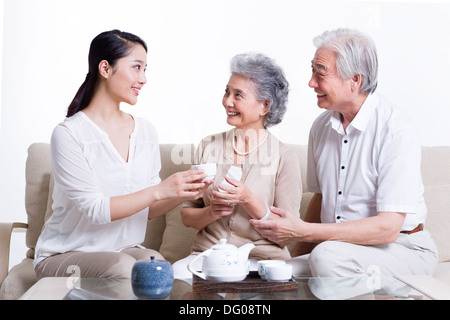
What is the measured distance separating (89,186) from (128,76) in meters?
0.42

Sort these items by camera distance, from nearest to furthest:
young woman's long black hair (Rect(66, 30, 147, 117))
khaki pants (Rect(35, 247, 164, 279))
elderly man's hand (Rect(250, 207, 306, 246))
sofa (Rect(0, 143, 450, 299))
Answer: khaki pants (Rect(35, 247, 164, 279)) → elderly man's hand (Rect(250, 207, 306, 246)) → young woman's long black hair (Rect(66, 30, 147, 117)) → sofa (Rect(0, 143, 450, 299))

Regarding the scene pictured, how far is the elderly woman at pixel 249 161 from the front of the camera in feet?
6.59

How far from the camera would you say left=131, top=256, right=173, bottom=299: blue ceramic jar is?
1.44 meters

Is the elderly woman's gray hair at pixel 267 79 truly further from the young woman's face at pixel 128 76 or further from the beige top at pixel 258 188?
the young woman's face at pixel 128 76

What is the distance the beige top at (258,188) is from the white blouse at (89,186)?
23 cm

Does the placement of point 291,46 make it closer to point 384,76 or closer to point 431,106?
point 384,76

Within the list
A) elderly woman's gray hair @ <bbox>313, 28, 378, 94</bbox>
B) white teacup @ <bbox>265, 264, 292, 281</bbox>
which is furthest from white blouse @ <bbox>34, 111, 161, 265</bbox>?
elderly woman's gray hair @ <bbox>313, 28, 378, 94</bbox>

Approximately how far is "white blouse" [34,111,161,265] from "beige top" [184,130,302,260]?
0.23 m

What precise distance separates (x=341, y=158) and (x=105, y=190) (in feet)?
2.78

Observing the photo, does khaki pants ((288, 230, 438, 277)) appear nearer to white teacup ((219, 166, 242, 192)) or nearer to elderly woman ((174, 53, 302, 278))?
elderly woman ((174, 53, 302, 278))

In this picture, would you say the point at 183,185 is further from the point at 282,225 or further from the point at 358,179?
the point at 358,179

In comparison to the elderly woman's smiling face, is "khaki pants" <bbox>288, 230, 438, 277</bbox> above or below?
below

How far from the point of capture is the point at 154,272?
144 centimetres
